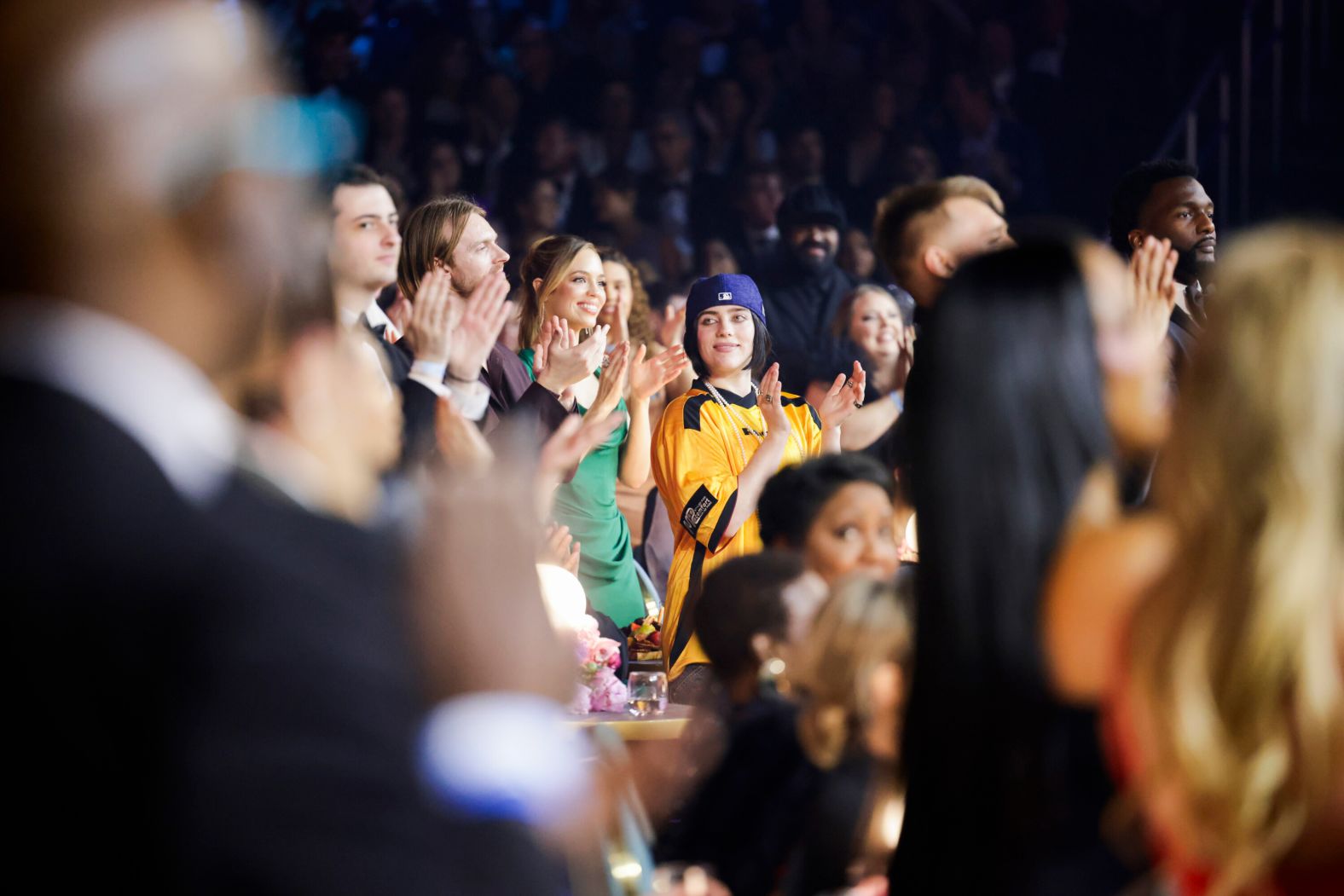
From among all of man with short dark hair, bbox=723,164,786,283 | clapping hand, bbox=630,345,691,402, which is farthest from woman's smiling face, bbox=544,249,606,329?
man with short dark hair, bbox=723,164,786,283

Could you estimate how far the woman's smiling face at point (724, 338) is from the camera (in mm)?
4344

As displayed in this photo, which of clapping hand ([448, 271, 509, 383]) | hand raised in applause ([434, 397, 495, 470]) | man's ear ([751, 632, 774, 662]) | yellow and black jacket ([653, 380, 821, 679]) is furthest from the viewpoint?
yellow and black jacket ([653, 380, 821, 679])

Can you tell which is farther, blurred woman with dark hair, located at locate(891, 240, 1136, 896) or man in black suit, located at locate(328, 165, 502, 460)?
man in black suit, located at locate(328, 165, 502, 460)

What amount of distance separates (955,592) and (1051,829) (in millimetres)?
269

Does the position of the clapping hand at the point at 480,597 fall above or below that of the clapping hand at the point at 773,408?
below

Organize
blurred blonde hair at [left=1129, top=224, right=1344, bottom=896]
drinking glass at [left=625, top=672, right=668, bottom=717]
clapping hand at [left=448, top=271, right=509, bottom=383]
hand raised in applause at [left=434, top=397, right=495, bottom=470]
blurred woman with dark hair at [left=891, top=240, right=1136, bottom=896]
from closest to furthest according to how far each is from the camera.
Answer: blurred blonde hair at [left=1129, top=224, right=1344, bottom=896]
blurred woman with dark hair at [left=891, top=240, right=1136, bottom=896]
hand raised in applause at [left=434, top=397, right=495, bottom=470]
clapping hand at [left=448, top=271, right=509, bottom=383]
drinking glass at [left=625, top=672, right=668, bottom=717]

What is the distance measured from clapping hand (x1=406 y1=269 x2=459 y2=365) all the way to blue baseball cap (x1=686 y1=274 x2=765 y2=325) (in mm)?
1400

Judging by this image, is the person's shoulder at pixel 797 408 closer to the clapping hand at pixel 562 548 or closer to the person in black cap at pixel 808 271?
the clapping hand at pixel 562 548

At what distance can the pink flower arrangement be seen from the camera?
3482 mm

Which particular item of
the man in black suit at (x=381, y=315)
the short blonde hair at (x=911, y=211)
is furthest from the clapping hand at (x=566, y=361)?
the short blonde hair at (x=911, y=211)

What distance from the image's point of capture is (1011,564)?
153 cm

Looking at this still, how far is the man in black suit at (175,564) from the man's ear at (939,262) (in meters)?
2.30

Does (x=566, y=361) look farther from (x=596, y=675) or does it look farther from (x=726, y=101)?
(x=726, y=101)

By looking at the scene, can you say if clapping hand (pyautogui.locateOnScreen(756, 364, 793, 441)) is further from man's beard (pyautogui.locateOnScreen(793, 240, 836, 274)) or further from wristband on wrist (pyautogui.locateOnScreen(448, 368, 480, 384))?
man's beard (pyautogui.locateOnScreen(793, 240, 836, 274))
